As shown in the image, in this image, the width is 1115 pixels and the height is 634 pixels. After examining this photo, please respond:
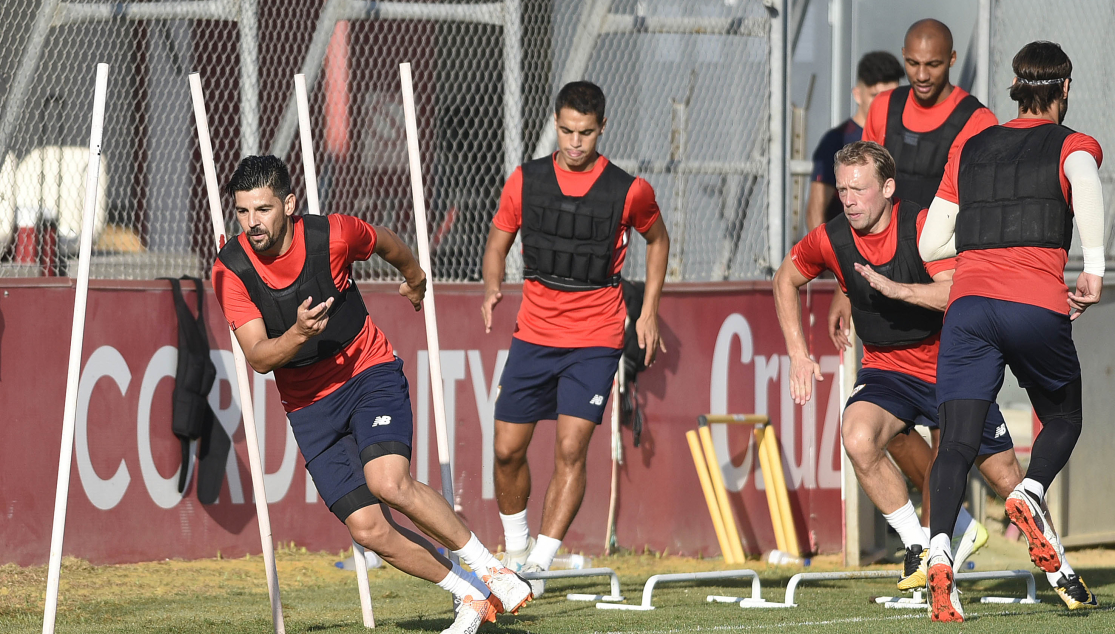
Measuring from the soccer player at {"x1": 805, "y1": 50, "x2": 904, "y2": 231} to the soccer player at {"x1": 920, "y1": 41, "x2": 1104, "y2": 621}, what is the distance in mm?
3178

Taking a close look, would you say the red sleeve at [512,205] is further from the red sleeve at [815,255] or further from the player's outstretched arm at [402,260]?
the red sleeve at [815,255]

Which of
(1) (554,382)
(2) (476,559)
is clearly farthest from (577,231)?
(2) (476,559)

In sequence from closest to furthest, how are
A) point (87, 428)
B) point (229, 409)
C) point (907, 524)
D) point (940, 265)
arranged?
point (940, 265) → point (907, 524) → point (87, 428) → point (229, 409)

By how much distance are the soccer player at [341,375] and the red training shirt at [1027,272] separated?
2177 mm

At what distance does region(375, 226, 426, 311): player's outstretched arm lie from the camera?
5.35 m

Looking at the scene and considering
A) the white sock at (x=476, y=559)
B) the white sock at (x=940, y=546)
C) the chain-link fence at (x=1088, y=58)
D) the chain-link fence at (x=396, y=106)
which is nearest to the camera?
the white sock at (x=940, y=546)

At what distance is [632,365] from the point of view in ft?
27.5

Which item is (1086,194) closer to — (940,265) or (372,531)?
(940,265)

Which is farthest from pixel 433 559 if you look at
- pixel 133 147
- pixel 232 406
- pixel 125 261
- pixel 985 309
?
pixel 133 147

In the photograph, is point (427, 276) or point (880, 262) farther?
point (880, 262)

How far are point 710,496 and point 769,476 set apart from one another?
1.47ft

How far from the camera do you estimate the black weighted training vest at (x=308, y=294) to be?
5.02 metres

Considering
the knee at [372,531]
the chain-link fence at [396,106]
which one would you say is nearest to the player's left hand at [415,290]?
the knee at [372,531]

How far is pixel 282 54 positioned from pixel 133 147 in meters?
1.11
